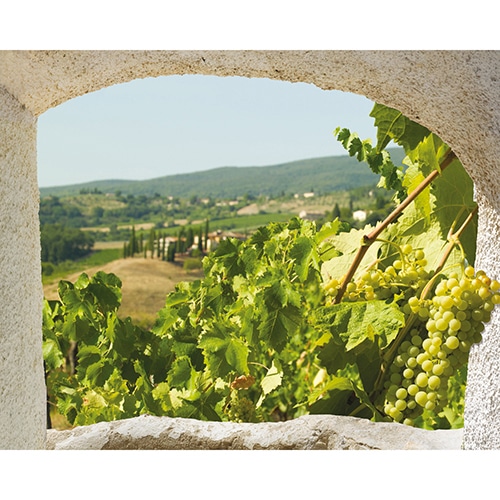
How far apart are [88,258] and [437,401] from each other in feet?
23.2

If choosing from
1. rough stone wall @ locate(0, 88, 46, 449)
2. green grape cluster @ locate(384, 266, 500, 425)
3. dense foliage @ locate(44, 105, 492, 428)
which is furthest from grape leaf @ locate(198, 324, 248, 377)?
rough stone wall @ locate(0, 88, 46, 449)

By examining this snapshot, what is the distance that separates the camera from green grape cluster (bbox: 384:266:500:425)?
193 centimetres

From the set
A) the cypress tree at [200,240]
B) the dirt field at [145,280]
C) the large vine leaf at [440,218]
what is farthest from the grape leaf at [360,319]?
the dirt field at [145,280]

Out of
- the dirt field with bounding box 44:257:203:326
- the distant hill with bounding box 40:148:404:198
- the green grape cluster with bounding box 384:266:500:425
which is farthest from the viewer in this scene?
the distant hill with bounding box 40:148:404:198

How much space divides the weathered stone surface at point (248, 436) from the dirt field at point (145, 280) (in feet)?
16.2

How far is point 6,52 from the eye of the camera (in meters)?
1.62

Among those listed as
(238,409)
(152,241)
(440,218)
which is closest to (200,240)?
(152,241)

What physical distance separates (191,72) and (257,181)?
9.83 meters

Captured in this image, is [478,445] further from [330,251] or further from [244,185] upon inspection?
[244,185]

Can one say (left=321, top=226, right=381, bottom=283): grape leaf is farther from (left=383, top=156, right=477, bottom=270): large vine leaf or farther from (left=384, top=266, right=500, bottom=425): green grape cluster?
(left=384, top=266, right=500, bottom=425): green grape cluster

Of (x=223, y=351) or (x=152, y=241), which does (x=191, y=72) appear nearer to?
(x=223, y=351)

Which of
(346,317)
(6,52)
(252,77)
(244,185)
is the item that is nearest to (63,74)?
(6,52)

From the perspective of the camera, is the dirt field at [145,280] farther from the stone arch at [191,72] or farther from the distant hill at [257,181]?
the stone arch at [191,72]

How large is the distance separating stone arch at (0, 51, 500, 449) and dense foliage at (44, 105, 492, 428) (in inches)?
16.3
